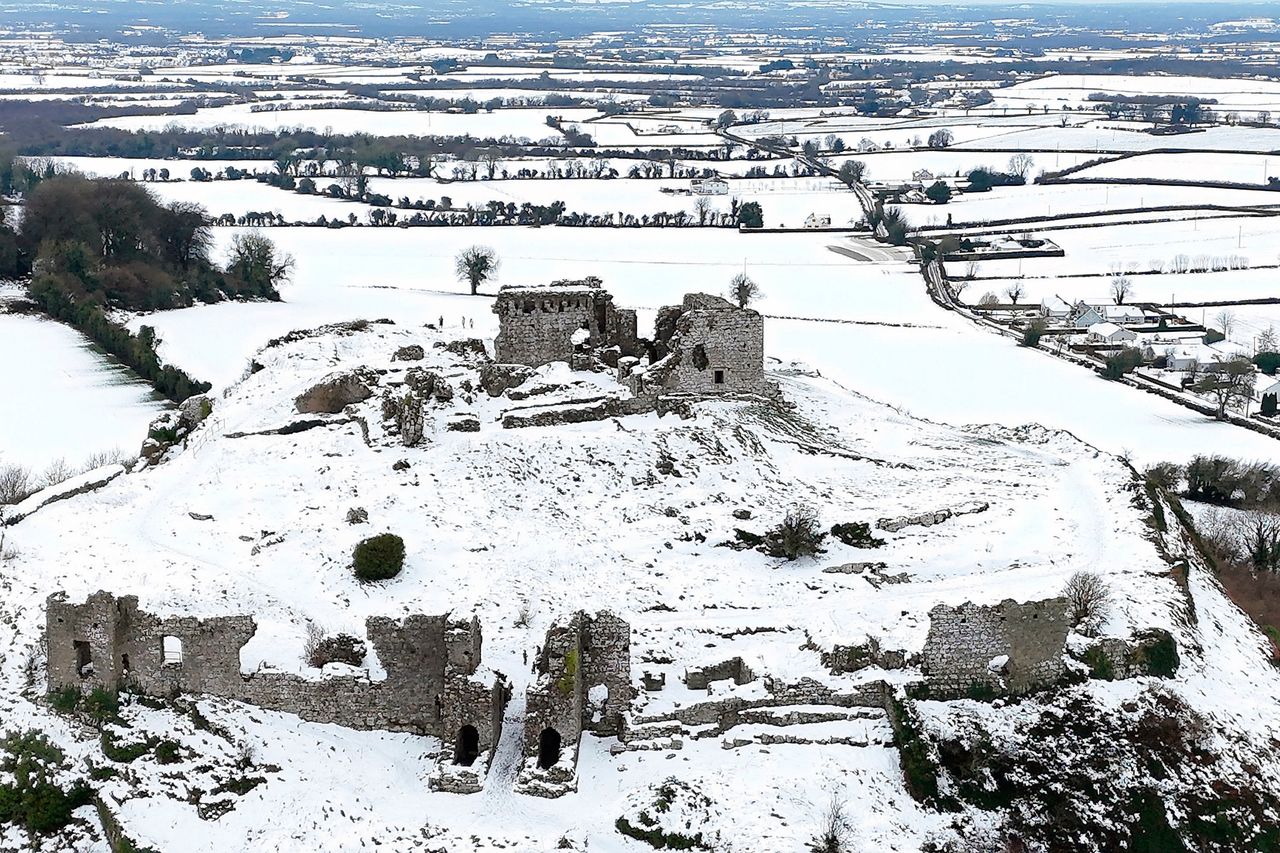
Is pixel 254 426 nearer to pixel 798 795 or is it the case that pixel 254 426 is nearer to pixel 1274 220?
pixel 798 795

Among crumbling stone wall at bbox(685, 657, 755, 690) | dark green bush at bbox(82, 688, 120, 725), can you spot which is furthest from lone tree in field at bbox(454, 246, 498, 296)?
dark green bush at bbox(82, 688, 120, 725)

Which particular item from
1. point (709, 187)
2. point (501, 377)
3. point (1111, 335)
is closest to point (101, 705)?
point (501, 377)

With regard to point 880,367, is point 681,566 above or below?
above

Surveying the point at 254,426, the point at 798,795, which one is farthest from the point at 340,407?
the point at 798,795

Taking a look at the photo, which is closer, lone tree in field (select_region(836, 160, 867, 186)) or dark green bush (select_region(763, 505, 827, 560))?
dark green bush (select_region(763, 505, 827, 560))

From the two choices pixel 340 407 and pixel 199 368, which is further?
pixel 199 368

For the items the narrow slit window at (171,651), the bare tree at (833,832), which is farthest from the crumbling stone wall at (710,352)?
the bare tree at (833,832)

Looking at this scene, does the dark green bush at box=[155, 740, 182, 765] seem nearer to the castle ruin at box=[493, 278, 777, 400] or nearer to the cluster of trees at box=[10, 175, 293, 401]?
the castle ruin at box=[493, 278, 777, 400]

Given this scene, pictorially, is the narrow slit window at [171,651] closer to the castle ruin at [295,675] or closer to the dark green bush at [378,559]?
the castle ruin at [295,675]
